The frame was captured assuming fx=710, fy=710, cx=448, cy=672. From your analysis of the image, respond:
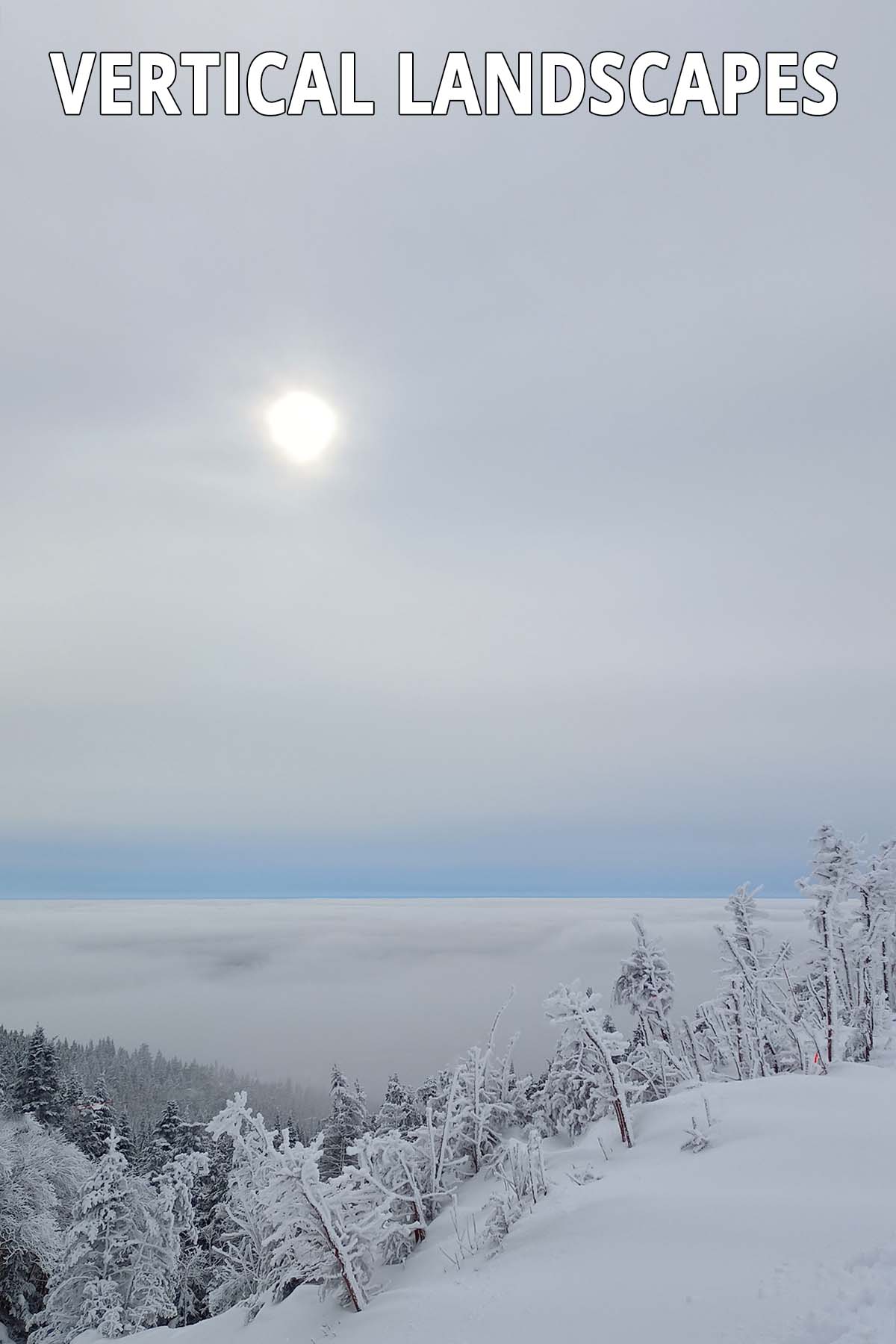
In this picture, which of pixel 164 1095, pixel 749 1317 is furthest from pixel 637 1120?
pixel 164 1095

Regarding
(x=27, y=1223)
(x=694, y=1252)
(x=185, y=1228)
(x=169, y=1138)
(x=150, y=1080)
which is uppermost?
(x=694, y=1252)

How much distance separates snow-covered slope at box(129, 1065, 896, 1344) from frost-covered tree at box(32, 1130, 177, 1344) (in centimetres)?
722

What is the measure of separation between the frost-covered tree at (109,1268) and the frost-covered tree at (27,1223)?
3324 millimetres

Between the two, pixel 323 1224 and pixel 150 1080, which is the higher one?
pixel 323 1224

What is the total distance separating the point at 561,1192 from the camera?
1611 cm

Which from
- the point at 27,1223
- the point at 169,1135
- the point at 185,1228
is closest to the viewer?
the point at 27,1223

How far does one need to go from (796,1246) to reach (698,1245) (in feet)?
5.23

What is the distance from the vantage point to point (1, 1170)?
29.8 m

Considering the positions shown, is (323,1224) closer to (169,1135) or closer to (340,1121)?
(340,1121)

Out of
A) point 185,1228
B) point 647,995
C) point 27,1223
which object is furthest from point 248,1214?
point 647,995

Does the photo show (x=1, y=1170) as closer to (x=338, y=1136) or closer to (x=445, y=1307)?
(x=338, y=1136)

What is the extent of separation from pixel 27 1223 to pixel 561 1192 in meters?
26.1

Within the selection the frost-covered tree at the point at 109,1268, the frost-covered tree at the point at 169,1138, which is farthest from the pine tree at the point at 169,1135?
the frost-covered tree at the point at 109,1268

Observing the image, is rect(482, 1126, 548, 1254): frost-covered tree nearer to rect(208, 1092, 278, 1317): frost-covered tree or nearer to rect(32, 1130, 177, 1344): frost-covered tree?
rect(208, 1092, 278, 1317): frost-covered tree
